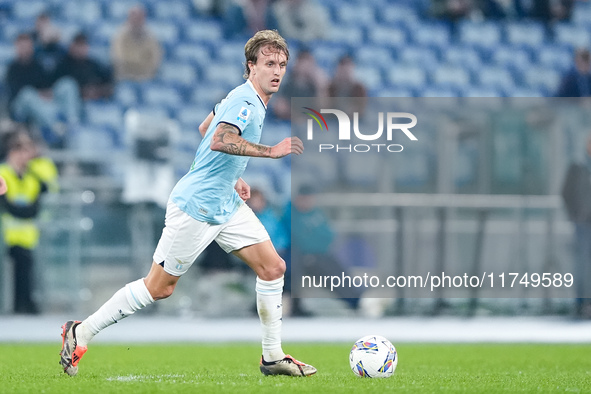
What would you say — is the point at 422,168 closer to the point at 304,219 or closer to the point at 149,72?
the point at 304,219

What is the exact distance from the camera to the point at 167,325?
11.5 m

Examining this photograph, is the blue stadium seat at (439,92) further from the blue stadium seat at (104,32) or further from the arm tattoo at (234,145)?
the arm tattoo at (234,145)

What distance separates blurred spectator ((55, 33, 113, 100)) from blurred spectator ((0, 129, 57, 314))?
2.63 metres

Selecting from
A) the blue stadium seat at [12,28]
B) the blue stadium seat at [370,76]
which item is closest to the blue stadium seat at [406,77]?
the blue stadium seat at [370,76]

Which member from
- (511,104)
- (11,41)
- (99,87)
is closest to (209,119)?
(511,104)

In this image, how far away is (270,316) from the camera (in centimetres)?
587

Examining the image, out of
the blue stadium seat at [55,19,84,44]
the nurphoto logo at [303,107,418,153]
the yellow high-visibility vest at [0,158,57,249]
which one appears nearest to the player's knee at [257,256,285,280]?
the yellow high-visibility vest at [0,158,57,249]

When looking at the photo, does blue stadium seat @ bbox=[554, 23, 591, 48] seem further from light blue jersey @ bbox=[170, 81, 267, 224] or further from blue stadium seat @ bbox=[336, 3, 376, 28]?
light blue jersey @ bbox=[170, 81, 267, 224]

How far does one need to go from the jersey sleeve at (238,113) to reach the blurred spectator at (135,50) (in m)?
9.30

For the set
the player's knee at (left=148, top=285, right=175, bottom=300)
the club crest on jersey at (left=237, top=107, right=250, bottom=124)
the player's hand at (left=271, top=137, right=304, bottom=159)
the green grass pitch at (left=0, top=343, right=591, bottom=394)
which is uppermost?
the club crest on jersey at (left=237, top=107, right=250, bottom=124)

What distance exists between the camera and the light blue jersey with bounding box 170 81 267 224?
18.4ft

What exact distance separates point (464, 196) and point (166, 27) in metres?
6.38

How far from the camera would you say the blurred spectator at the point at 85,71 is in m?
14.0

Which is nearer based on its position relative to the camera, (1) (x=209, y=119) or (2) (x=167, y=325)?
(1) (x=209, y=119)
